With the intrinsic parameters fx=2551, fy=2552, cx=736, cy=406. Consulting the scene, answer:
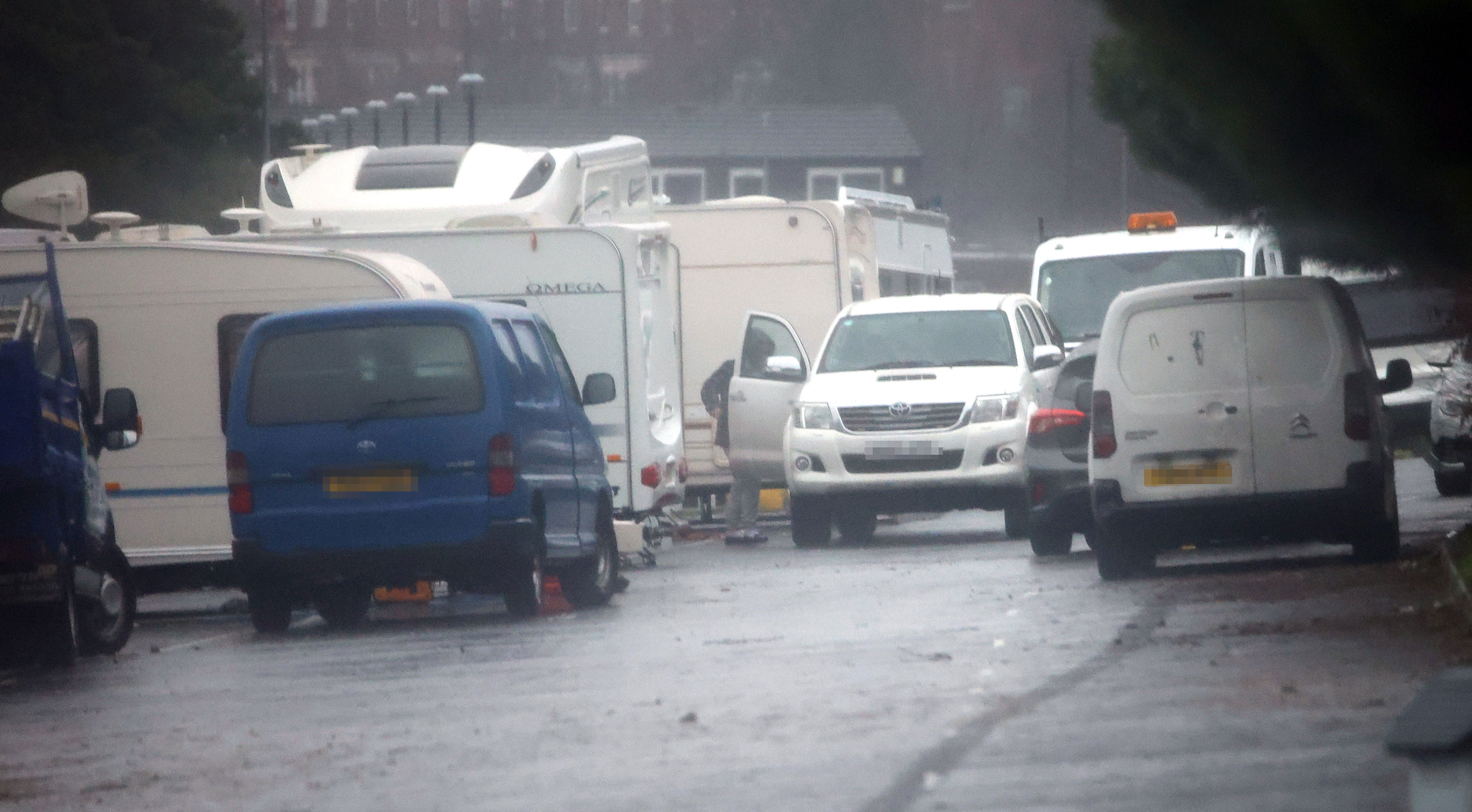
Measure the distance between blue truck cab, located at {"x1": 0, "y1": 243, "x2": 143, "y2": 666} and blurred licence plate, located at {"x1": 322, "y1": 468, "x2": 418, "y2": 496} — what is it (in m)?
1.33

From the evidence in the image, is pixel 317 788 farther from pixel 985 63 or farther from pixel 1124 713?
pixel 985 63

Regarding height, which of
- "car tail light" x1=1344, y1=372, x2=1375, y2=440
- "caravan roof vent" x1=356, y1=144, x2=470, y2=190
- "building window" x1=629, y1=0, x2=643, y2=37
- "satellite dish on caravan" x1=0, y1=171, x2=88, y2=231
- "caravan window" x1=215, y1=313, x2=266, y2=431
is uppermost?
"building window" x1=629, y1=0, x2=643, y2=37

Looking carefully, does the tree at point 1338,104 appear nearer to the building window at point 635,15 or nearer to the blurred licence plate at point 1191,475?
the blurred licence plate at point 1191,475

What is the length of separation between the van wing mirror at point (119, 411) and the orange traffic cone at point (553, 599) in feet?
8.48

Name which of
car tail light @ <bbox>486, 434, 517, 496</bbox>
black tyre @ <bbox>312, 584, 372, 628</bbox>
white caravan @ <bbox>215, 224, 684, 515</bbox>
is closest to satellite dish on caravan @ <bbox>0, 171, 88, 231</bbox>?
white caravan @ <bbox>215, 224, 684, 515</bbox>

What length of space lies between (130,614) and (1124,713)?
7.34m

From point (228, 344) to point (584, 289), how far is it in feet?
9.30

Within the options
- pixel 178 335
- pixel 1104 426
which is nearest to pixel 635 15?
pixel 178 335

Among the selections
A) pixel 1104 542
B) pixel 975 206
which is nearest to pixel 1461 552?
pixel 1104 542

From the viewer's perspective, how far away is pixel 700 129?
3600 inches

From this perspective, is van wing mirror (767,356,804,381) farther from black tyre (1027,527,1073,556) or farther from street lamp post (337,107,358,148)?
street lamp post (337,107,358,148)

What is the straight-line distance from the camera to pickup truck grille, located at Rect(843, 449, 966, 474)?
810 inches

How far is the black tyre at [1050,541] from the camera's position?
18250 millimetres

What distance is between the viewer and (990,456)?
2055 cm
